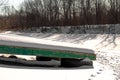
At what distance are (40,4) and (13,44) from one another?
1572 inches

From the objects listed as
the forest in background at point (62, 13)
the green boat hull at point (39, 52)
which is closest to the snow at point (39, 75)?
the green boat hull at point (39, 52)

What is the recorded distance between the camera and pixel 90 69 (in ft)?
25.6

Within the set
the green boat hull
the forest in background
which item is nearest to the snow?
the green boat hull

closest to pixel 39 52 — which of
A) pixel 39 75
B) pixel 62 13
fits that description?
pixel 39 75

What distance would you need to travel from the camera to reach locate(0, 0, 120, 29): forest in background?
35375mm

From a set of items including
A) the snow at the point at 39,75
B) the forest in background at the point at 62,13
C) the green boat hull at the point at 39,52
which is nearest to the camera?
the snow at the point at 39,75

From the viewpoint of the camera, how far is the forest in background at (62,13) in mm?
35375

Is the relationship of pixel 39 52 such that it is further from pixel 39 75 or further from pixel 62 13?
pixel 62 13

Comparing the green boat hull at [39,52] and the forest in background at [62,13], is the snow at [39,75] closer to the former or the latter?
the green boat hull at [39,52]

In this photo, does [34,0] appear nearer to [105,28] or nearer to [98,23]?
[98,23]

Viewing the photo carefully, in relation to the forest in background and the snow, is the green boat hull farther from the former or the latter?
the forest in background

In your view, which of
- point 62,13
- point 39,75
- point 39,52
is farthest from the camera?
point 62,13

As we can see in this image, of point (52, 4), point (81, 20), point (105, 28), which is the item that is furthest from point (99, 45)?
point (52, 4)

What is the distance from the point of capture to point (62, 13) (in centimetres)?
4184
